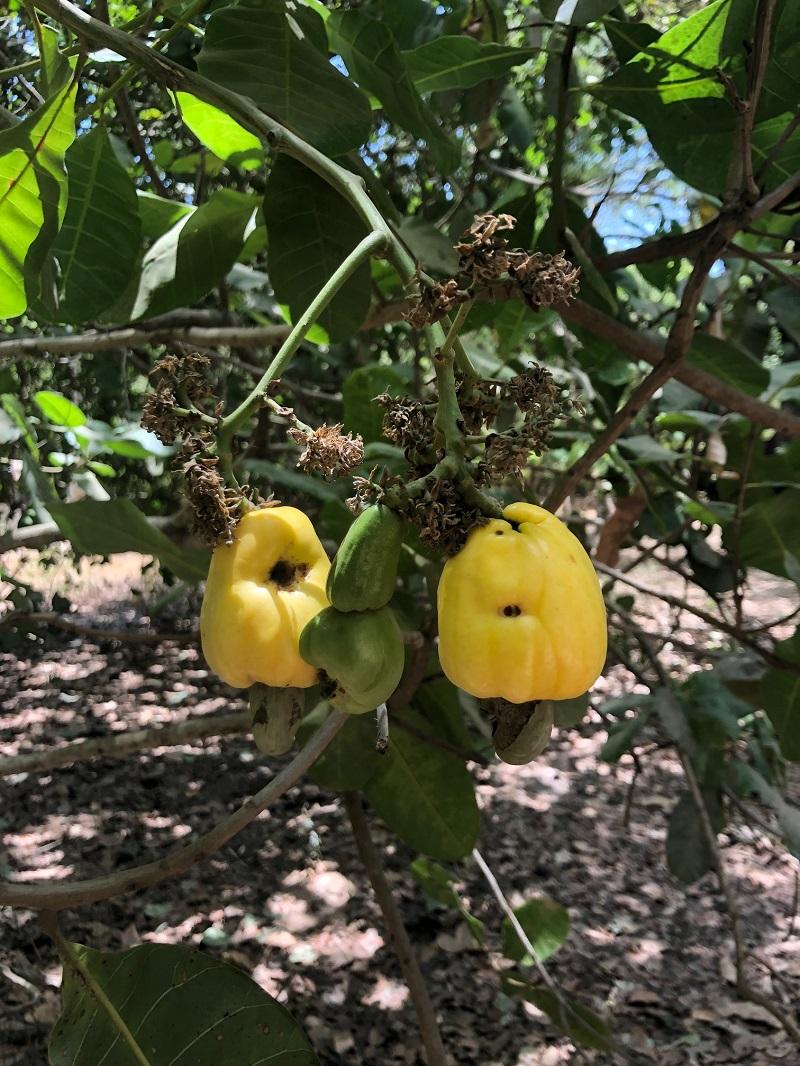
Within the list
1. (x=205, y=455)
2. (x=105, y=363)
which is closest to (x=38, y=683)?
(x=105, y=363)

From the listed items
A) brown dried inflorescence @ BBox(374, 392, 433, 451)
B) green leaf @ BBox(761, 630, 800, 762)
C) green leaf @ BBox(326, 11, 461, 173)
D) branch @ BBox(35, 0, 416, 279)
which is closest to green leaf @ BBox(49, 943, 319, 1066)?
brown dried inflorescence @ BBox(374, 392, 433, 451)

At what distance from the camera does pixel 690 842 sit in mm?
2045

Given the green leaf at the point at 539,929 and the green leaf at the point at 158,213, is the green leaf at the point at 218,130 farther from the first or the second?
the green leaf at the point at 539,929

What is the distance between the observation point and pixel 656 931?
8.45 ft

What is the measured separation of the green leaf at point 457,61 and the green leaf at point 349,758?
979 mm

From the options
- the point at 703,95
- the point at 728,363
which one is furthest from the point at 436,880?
the point at 703,95

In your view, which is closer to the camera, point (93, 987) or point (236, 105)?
point (236, 105)

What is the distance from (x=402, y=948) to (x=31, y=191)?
1.44 meters

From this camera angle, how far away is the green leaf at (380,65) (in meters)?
1.09

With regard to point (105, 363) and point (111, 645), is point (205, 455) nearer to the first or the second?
point (105, 363)

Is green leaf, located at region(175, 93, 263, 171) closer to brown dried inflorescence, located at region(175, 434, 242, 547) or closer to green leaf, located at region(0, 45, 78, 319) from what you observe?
green leaf, located at region(0, 45, 78, 319)

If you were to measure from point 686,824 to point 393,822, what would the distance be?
81cm

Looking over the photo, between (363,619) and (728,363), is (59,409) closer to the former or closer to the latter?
(728,363)

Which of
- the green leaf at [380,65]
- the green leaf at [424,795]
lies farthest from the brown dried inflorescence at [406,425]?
the green leaf at [424,795]
